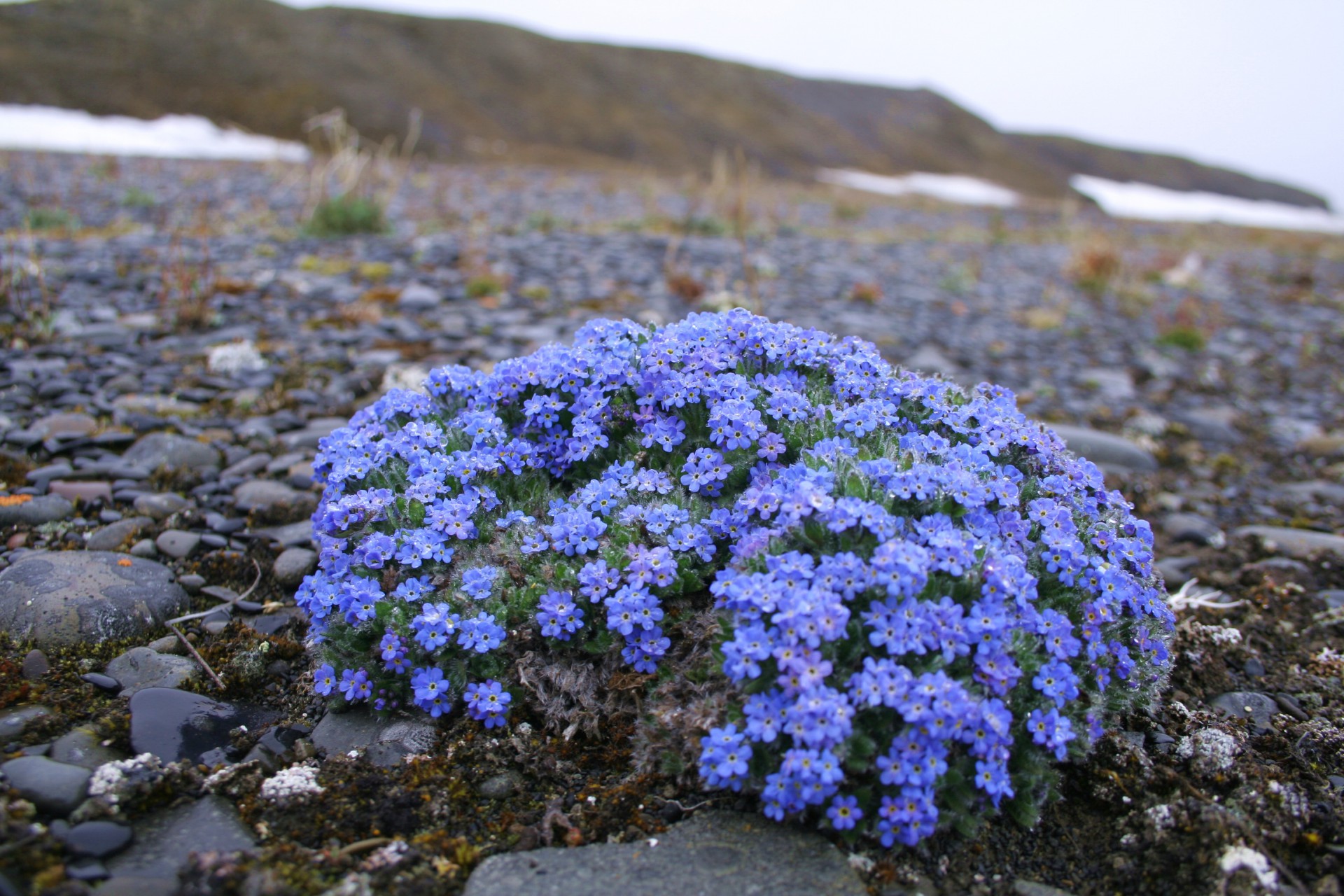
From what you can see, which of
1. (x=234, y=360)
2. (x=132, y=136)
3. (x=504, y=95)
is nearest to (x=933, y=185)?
(x=504, y=95)

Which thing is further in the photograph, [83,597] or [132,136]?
[132,136]

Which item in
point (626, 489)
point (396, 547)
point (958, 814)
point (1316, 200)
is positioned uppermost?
point (1316, 200)

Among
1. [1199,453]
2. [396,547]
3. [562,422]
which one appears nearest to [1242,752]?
[562,422]

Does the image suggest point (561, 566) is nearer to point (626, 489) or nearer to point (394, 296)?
point (626, 489)

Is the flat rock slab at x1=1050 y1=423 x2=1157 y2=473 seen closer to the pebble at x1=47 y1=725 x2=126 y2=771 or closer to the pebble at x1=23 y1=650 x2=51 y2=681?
the pebble at x1=47 y1=725 x2=126 y2=771

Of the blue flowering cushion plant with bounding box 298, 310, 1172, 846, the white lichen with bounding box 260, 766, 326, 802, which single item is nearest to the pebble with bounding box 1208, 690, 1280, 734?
the blue flowering cushion plant with bounding box 298, 310, 1172, 846

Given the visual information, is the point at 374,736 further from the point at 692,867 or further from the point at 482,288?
the point at 482,288
